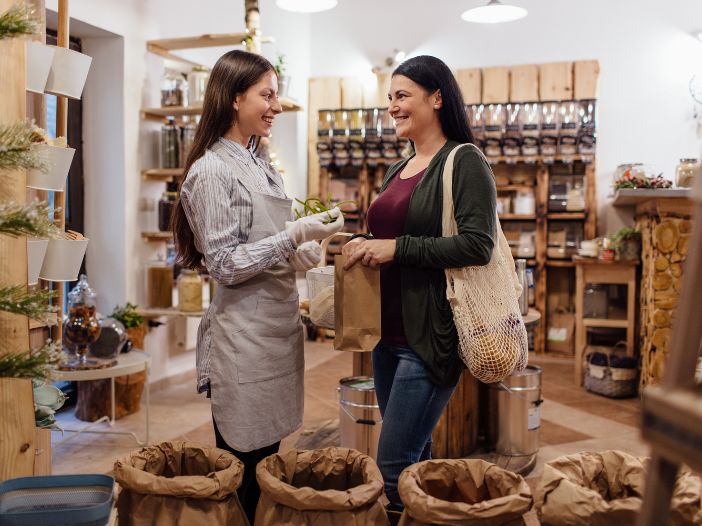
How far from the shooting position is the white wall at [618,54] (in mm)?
6543

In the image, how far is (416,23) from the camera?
7289 mm

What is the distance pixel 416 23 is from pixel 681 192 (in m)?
3.76

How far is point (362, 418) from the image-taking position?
3125 mm

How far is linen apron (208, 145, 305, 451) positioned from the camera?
1878 millimetres

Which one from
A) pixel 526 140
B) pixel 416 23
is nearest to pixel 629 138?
pixel 526 140

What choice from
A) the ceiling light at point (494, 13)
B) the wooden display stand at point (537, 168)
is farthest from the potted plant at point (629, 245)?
the ceiling light at point (494, 13)

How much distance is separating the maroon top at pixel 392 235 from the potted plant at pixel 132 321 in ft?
9.40

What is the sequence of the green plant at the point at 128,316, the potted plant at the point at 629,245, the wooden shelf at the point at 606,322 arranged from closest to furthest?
1. the green plant at the point at 128,316
2. the potted plant at the point at 629,245
3. the wooden shelf at the point at 606,322

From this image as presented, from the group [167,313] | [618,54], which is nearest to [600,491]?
[167,313]

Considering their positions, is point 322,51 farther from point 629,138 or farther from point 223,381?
point 223,381

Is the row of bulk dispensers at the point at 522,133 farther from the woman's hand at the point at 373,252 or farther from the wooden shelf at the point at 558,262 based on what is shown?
the woman's hand at the point at 373,252

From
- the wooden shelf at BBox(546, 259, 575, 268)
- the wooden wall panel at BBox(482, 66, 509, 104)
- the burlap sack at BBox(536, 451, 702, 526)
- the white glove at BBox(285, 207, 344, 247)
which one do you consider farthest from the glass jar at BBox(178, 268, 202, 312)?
the wooden wall panel at BBox(482, 66, 509, 104)

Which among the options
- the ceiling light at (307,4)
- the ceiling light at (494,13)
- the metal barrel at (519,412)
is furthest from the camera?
the ceiling light at (494,13)

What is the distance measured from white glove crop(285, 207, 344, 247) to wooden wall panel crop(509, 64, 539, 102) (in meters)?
5.36
